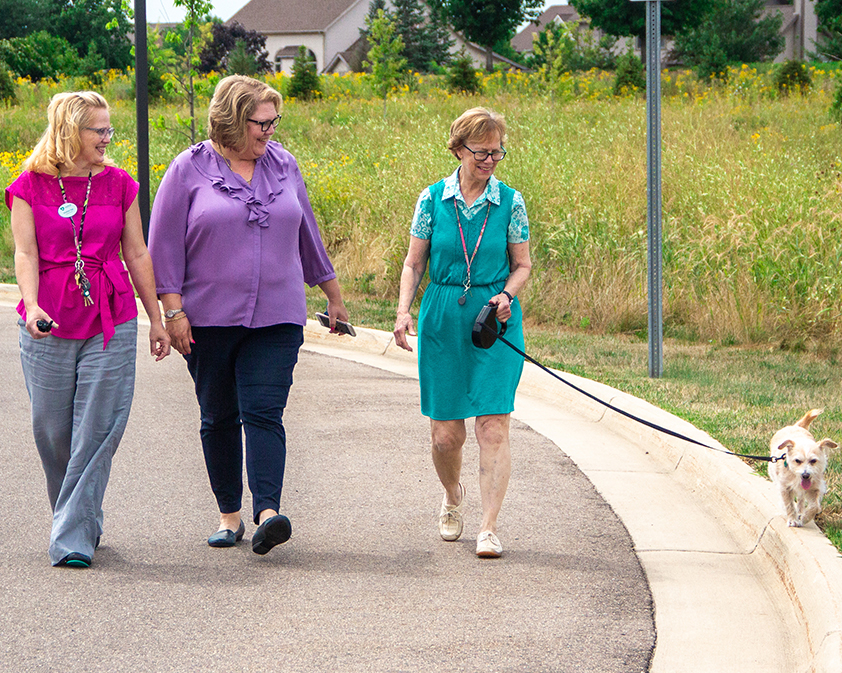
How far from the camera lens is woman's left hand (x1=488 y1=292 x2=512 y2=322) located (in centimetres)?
440

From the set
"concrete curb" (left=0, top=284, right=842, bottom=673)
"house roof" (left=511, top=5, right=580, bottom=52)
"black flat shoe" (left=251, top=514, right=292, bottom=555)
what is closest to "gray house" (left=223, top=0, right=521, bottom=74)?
"house roof" (left=511, top=5, right=580, bottom=52)

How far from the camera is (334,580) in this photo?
427cm

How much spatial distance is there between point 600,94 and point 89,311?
26570 mm

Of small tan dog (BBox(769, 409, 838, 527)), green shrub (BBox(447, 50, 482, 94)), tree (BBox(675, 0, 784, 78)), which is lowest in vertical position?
small tan dog (BBox(769, 409, 838, 527))

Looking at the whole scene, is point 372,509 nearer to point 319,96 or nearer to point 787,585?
point 787,585

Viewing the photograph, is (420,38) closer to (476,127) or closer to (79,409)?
(476,127)

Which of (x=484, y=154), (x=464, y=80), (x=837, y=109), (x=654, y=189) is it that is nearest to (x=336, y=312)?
(x=484, y=154)

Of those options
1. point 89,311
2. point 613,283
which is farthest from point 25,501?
point 613,283

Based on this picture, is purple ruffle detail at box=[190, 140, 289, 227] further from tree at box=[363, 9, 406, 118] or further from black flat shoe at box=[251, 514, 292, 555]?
tree at box=[363, 9, 406, 118]

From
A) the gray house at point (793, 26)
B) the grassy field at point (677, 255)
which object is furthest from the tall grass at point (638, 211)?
the gray house at point (793, 26)

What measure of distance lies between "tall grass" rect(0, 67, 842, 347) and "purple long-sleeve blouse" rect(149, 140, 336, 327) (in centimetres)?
658

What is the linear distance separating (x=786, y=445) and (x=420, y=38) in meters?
65.4

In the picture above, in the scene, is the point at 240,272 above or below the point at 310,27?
below

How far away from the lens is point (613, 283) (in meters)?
10.9
